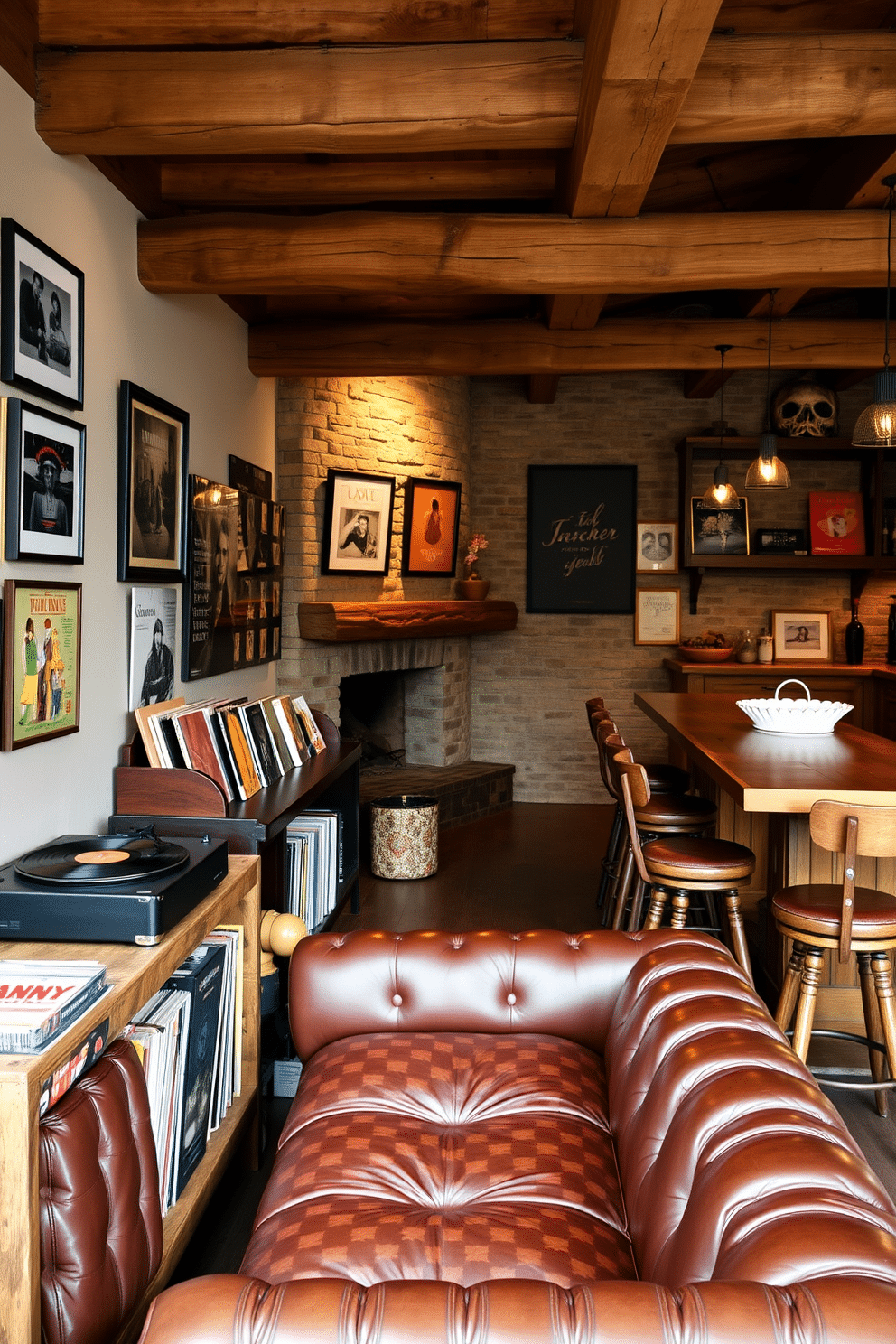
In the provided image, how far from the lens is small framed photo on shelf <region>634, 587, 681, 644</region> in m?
7.54

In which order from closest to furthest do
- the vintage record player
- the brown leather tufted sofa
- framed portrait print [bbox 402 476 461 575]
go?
the brown leather tufted sofa → the vintage record player → framed portrait print [bbox 402 476 461 575]

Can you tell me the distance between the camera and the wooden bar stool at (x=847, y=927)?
2604 millimetres

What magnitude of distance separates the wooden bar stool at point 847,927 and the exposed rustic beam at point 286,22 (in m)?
2.18

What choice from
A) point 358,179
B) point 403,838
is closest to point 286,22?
point 358,179

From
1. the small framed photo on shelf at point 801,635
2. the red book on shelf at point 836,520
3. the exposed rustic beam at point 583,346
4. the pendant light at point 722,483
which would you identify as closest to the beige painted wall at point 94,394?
the exposed rustic beam at point 583,346

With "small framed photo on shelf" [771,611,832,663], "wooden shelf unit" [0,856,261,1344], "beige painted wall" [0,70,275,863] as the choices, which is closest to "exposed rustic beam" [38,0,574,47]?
"beige painted wall" [0,70,275,863]

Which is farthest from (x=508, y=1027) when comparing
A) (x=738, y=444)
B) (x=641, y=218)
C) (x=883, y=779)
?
(x=738, y=444)

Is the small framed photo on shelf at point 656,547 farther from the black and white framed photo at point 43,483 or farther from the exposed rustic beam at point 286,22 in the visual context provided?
the black and white framed photo at point 43,483

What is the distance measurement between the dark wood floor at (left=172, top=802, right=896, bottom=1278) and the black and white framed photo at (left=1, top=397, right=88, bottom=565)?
62.6 inches

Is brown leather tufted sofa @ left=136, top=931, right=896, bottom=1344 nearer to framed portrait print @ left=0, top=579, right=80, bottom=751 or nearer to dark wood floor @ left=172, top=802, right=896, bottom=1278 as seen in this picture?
dark wood floor @ left=172, top=802, right=896, bottom=1278

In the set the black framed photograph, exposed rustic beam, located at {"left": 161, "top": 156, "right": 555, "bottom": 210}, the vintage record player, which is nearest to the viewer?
the vintage record player

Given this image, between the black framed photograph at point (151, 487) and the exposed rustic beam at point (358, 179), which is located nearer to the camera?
the black framed photograph at point (151, 487)

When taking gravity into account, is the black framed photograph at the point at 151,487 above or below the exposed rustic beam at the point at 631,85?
below

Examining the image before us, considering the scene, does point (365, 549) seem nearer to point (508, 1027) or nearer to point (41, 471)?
point (41, 471)
